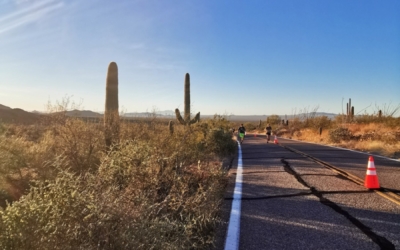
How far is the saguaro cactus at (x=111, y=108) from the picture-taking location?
12709mm

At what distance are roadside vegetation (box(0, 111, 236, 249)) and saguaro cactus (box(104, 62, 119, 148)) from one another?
28 cm

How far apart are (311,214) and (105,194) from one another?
375 cm

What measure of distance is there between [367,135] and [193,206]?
76.2ft

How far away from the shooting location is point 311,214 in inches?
240

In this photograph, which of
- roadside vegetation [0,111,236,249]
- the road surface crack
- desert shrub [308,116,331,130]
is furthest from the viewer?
desert shrub [308,116,331,130]

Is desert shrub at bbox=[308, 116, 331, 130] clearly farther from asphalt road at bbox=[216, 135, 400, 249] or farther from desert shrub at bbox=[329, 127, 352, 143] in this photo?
asphalt road at bbox=[216, 135, 400, 249]

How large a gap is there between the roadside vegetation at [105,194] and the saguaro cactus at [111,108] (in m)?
0.28

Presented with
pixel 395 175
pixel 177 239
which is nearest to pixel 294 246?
pixel 177 239

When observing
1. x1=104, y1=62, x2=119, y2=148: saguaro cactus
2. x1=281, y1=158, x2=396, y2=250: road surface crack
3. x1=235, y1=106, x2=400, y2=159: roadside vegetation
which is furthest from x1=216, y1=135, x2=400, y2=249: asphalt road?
x1=235, y1=106, x2=400, y2=159: roadside vegetation

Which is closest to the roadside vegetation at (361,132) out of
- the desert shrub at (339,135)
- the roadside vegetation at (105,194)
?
the desert shrub at (339,135)

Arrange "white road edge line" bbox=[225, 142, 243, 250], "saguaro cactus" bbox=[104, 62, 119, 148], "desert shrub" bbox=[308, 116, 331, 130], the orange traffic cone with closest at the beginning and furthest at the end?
"white road edge line" bbox=[225, 142, 243, 250] → the orange traffic cone → "saguaro cactus" bbox=[104, 62, 119, 148] → "desert shrub" bbox=[308, 116, 331, 130]

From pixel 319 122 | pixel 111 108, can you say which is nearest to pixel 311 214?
pixel 111 108

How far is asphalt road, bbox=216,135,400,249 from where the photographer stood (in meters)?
4.78

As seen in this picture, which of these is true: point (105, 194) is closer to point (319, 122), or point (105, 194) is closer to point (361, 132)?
point (361, 132)
